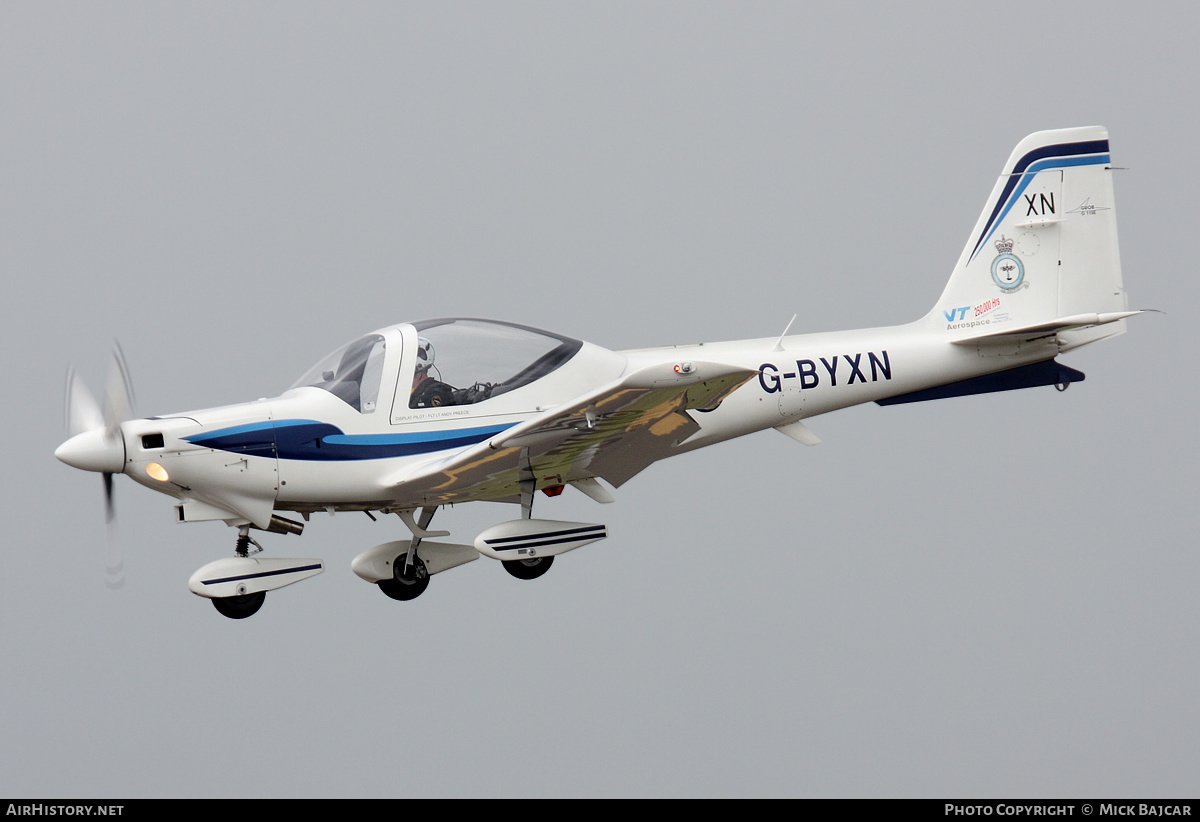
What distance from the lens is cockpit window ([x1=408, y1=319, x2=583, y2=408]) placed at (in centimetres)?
1123

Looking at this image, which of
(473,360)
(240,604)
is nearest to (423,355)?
(473,360)

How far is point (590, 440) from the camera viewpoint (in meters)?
10.8

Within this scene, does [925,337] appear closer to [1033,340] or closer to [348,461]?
[1033,340]

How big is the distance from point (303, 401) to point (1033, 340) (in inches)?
257

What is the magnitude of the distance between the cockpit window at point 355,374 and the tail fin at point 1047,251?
17.0 ft

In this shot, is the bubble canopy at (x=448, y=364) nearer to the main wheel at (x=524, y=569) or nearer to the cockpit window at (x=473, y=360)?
the cockpit window at (x=473, y=360)

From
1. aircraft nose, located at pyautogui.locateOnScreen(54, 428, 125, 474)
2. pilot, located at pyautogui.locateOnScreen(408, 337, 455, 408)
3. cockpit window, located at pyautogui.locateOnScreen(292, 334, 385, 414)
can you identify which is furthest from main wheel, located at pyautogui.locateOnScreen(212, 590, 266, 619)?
pilot, located at pyautogui.locateOnScreen(408, 337, 455, 408)

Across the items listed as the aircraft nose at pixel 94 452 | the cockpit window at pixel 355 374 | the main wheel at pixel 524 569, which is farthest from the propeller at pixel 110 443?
the main wheel at pixel 524 569

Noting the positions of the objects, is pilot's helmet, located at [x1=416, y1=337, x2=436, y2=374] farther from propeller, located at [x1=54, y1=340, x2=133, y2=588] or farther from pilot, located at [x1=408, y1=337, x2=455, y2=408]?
propeller, located at [x1=54, y1=340, x2=133, y2=588]

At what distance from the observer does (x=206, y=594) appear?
35.7 ft

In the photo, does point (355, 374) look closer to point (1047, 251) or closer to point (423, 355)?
point (423, 355)

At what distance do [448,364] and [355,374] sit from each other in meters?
0.73

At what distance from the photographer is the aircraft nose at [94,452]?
10.4 meters

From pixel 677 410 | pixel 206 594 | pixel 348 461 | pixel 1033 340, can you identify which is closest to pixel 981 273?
pixel 1033 340
